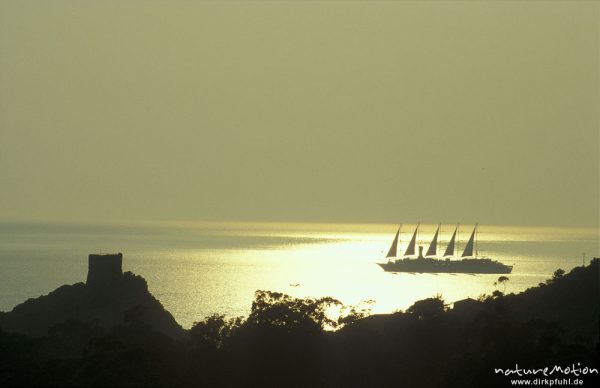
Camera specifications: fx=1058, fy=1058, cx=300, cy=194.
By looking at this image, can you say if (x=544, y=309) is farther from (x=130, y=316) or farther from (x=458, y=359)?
(x=130, y=316)

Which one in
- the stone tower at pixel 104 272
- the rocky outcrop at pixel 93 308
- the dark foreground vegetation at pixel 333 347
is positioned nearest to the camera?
the dark foreground vegetation at pixel 333 347

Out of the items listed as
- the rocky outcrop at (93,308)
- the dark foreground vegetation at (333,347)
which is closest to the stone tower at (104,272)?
the rocky outcrop at (93,308)

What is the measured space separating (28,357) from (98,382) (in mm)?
11653

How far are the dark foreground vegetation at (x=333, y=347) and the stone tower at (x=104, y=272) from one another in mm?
19698

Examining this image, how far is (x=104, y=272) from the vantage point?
87875 millimetres

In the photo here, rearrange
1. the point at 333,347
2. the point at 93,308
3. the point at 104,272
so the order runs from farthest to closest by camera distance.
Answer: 1. the point at 104,272
2. the point at 93,308
3. the point at 333,347

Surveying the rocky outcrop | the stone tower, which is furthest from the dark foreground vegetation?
the stone tower

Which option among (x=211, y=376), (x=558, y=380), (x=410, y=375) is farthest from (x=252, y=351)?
(x=558, y=380)

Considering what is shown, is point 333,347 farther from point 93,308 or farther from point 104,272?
point 104,272

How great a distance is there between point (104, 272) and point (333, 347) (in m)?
31.5

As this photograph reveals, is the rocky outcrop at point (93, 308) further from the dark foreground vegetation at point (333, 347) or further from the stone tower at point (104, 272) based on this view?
the dark foreground vegetation at point (333, 347)

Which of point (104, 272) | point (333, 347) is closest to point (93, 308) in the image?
point (104, 272)

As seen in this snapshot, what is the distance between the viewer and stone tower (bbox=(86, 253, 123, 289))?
87.6 metres

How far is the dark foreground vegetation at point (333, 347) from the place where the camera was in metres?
45.5
